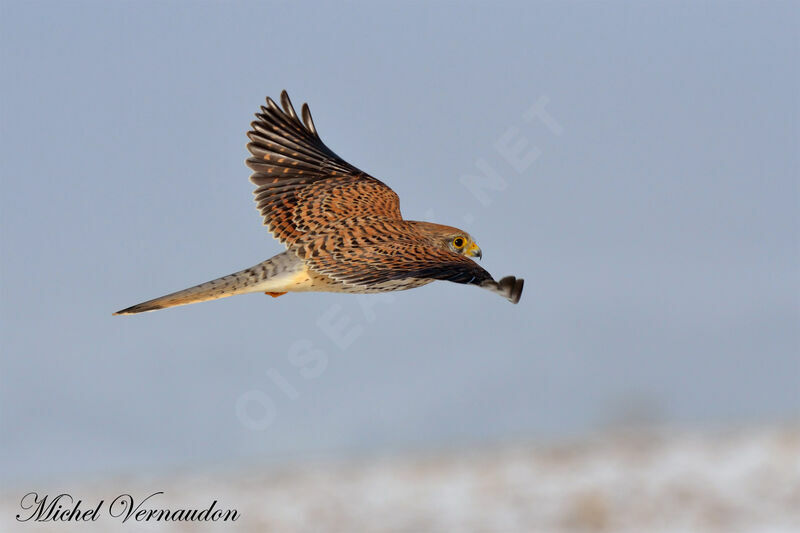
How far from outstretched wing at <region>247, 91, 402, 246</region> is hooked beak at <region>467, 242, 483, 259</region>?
48 cm

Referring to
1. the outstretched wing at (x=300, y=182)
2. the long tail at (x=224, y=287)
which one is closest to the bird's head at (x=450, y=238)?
the outstretched wing at (x=300, y=182)

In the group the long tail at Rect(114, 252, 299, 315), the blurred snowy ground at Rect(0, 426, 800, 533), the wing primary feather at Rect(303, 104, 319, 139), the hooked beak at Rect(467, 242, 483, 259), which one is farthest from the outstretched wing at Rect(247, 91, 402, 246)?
the blurred snowy ground at Rect(0, 426, 800, 533)

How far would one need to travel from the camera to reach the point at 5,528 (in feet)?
51.9

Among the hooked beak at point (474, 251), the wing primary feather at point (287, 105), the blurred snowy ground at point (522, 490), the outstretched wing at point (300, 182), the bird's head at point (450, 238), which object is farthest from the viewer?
the blurred snowy ground at point (522, 490)

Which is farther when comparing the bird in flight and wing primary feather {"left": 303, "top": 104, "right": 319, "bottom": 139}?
wing primary feather {"left": 303, "top": 104, "right": 319, "bottom": 139}

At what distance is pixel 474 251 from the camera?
19.2 ft

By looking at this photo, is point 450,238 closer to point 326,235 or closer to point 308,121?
point 326,235

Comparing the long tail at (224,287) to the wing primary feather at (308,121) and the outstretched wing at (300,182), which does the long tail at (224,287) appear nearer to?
the outstretched wing at (300,182)

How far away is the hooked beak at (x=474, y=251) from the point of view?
19.1ft

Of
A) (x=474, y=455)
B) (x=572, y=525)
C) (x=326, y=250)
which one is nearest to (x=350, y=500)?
(x=474, y=455)

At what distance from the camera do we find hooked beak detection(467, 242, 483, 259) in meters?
5.83

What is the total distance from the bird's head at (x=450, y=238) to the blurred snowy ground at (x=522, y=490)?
9.35 meters

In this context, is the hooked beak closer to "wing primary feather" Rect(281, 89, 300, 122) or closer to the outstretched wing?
the outstretched wing

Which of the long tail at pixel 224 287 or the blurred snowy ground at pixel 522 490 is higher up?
the blurred snowy ground at pixel 522 490
